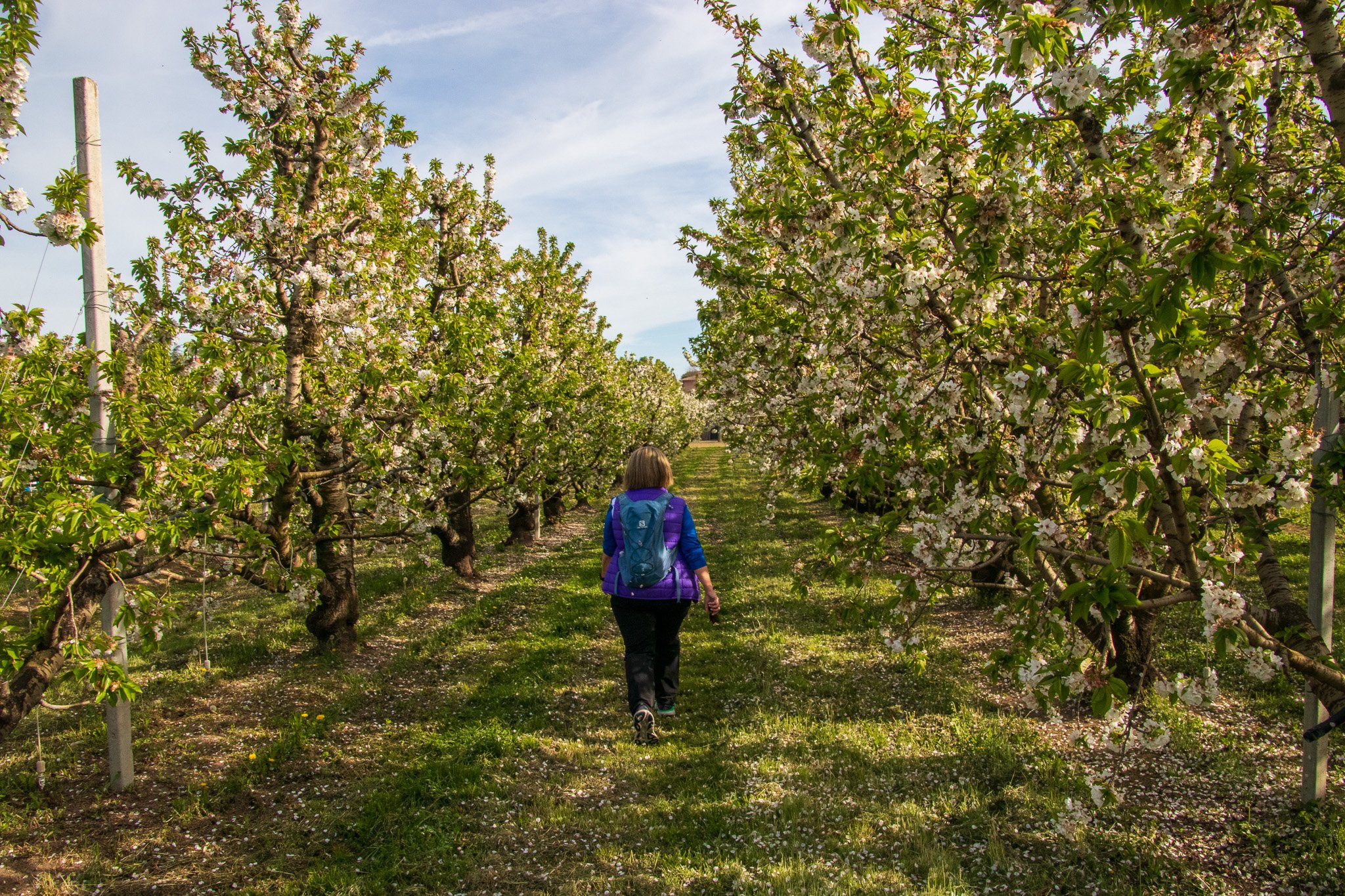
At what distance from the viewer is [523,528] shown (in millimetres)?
16281

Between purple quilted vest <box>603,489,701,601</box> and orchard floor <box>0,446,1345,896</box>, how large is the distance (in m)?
1.15

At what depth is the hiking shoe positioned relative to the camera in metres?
5.73

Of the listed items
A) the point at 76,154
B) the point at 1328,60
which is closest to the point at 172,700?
the point at 76,154

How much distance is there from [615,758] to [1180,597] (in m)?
3.89

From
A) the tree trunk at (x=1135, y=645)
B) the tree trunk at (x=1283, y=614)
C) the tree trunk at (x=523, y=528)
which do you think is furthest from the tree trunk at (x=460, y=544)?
the tree trunk at (x=1283, y=614)

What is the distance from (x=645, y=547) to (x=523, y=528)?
1102 centimetres

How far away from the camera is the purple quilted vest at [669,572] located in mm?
5801

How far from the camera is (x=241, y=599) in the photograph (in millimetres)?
11469

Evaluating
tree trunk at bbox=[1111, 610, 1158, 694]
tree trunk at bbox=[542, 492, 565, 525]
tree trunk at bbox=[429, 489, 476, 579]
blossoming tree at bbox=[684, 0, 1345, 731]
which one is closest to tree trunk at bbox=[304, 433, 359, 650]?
tree trunk at bbox=[429, 489, 476, 579]

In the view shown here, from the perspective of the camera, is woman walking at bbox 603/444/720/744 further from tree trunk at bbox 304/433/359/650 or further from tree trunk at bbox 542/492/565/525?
tree trunk at bbox 542/492/565/525

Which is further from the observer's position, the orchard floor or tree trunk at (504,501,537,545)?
tree trunk at (504,501,537,545)

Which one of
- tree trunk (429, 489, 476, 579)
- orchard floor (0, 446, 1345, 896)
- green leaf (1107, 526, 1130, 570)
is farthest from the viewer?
tree trunk (429, 489, 476, 579)

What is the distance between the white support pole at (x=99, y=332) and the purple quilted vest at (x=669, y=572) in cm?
326

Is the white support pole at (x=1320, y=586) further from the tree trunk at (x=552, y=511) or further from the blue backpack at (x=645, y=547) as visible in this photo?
the tree trunk at (x=552, y=511)
